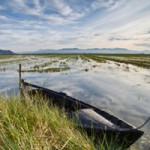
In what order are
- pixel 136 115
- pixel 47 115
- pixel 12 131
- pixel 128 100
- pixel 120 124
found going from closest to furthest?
pixel 12 131 → pixel 47 115 → pixel 120 124 → pixel 136 115 → pixel 128 100

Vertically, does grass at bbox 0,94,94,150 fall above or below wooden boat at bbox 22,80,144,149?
above

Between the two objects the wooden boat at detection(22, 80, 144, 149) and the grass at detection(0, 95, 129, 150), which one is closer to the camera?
the grass at detection(0, 95, 129, 150)

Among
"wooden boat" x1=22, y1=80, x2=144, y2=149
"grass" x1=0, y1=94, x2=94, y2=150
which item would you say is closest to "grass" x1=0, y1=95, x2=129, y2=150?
"grass" x1=0, y1=94, x2=94, y2=150

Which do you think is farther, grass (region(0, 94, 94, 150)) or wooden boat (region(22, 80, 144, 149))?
wooden boat (region(22, 80, 144, 149))

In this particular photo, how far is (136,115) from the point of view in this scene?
33.0 feet

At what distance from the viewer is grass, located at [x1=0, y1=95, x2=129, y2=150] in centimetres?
381

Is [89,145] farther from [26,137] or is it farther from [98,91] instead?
[98,91]

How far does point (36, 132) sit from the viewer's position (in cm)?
428

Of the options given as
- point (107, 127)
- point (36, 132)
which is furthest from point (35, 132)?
point (107, 127)

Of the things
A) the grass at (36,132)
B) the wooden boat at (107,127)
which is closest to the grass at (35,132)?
the grass at (36,132)

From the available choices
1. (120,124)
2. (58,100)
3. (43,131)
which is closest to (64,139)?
(43,131)

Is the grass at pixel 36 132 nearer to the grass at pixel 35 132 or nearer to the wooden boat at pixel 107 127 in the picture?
the grass at pixel 35 132

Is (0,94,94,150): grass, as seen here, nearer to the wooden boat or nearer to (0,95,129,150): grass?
(0,95,129,150): grass

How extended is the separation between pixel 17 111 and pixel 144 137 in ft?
13.1
